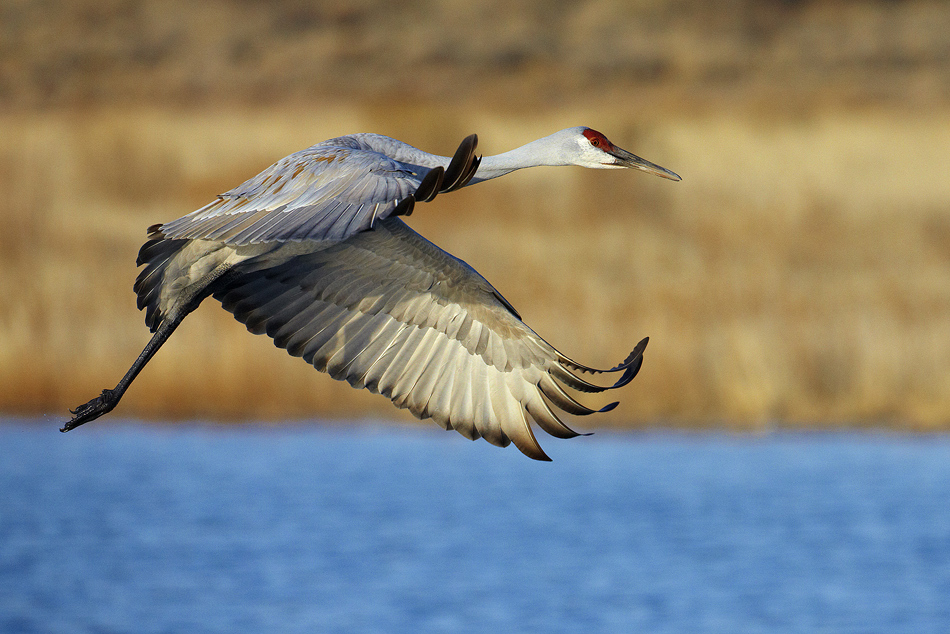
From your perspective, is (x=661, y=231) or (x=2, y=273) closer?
(x=2, y=273)

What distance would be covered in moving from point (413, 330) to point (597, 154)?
116 centimetres

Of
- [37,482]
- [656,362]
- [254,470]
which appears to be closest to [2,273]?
[37,482]

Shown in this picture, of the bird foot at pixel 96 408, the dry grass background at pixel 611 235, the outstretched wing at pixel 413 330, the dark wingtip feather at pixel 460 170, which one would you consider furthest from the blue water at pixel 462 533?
the dark wingtip feather at pixel 460 170

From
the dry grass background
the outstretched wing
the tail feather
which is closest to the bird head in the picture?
the outstretched wing

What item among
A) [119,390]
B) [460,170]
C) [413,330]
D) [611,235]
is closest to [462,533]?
[611,235]

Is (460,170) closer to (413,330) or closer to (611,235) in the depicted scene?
(413,330)

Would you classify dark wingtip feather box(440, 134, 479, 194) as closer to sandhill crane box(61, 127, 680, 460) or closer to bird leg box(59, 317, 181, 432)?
sandhill crane box(61, 127, 680, 460)

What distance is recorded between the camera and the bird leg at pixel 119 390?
5.84 meters

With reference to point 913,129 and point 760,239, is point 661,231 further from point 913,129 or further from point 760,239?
point 913,129

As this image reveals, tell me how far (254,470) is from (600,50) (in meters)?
17.0

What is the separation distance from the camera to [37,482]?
46.1 feet

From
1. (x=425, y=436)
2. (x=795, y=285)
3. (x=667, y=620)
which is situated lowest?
(x=667, y=620)

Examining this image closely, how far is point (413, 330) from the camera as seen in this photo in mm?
6520

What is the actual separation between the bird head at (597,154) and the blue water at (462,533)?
4.38 metres
